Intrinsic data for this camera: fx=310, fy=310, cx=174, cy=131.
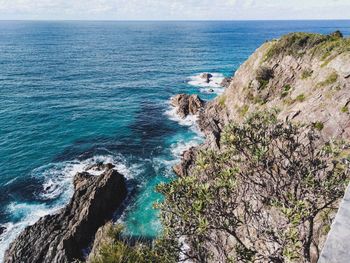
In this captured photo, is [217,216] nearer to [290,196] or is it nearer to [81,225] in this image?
[290,196]

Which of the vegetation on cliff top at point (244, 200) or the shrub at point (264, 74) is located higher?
the vegetation on cliff top at point (244, 200)

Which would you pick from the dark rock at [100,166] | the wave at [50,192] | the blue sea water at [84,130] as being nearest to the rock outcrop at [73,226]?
the wave at [50,192]

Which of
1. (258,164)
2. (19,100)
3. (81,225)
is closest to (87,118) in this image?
(19,100)

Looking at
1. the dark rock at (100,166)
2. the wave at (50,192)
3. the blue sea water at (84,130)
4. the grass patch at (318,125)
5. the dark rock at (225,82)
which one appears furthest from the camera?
the dark rock at (225,82)

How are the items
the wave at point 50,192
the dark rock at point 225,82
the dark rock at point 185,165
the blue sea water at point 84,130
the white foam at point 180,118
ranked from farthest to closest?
the dark rock at point 225,82
the white foam at point 180,118
the dark rock at point 185,165
the blue sea water at point 84,130
the wave at point 50,192

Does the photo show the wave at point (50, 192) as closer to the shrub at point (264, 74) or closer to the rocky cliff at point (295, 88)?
the rocky cliff at point (295, 88)

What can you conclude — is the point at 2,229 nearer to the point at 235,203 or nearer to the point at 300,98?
the point at 235,203

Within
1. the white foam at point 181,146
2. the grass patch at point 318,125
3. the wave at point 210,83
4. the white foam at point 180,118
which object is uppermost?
the grass patch at point 318,125
